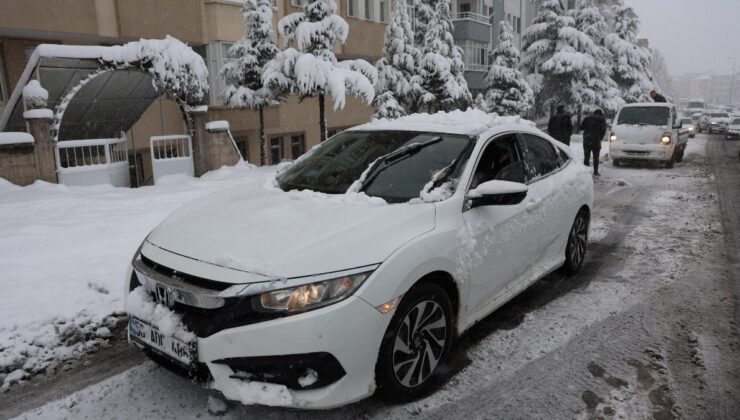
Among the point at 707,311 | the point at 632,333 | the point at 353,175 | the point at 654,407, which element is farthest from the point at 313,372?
the point at 707,311

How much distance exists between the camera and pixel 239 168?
13.2 metres

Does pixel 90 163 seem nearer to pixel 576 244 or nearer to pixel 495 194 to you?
pixel 576 244

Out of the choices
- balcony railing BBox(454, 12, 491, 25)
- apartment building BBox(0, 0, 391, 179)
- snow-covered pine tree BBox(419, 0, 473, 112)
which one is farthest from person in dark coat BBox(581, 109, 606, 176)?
balcony railing BBox(454, 12, 491, 25)

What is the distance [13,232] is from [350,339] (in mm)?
5873

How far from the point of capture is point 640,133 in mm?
15617

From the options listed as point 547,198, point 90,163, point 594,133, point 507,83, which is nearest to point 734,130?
point 507,83

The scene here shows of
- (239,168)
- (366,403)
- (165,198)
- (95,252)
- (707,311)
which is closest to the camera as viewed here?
(366,403)

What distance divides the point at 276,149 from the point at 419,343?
18.5 meters

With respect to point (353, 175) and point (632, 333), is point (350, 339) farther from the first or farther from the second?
point (632, 333)

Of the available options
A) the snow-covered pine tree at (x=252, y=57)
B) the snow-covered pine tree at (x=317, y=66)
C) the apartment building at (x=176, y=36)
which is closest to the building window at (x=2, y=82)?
the apartment building at (x=176, y=36)

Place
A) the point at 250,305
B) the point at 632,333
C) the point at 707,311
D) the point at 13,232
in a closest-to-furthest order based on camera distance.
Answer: the point at 250,305
the point at 632,333
the point at 707,311
the point at 13,232

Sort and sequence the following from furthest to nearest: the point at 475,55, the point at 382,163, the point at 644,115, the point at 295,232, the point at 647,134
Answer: the point at 475,55, the point at 644,115, the point at 647,134, the point at 382,163, the point at 295,232

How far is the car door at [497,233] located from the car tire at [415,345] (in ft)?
1.22

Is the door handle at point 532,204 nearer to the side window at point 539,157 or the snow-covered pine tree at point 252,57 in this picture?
the side window at point 539,157
